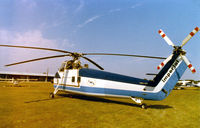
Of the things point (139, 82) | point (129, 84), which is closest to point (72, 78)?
point (129, 84)

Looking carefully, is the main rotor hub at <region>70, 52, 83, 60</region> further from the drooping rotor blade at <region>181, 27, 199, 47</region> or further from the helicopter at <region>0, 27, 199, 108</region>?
the drooping rotor blade at <region>181, 27, 199, 47</region>

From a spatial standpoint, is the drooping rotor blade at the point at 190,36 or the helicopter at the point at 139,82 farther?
the helicopter at the point at 139,82

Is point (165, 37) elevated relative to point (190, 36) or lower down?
elevated

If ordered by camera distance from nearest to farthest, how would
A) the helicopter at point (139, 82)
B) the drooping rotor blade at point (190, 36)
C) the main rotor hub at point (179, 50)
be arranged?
1. the drooping rotor blade at point (190, 36)
2. the main rotor hub at point (179, 50)
3. the helicopter at point (139, 82)

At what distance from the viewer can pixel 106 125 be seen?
18.2ft

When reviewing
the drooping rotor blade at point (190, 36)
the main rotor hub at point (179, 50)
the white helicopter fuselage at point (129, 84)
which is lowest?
the white helicopter fuselage at point (129, 84)

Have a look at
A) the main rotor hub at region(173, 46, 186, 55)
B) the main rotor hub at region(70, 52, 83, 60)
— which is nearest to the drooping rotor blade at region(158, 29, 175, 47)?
the main rotor hub at region(173, 46, 186, 55)

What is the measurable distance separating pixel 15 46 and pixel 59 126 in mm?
6443

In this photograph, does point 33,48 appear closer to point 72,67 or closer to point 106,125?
point 72,67

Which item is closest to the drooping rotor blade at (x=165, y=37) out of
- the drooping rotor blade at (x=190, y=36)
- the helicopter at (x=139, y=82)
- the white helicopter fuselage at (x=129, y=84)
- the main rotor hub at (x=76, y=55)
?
the helicopter at (x=139, y=82)

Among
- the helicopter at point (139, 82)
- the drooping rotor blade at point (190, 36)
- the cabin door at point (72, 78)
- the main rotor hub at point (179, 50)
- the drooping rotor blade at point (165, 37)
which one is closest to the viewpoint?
the drooping rotor blade at point (190, 36)

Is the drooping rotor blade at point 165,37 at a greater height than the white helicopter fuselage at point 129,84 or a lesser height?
greater

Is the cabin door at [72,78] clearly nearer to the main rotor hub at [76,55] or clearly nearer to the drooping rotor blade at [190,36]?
the main rotor hub at [76,55]

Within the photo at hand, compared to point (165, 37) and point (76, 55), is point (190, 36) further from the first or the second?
point (76, 55)
